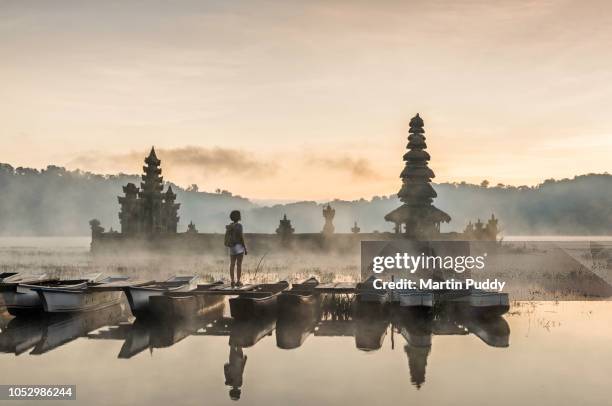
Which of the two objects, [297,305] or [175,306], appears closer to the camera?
[175,306]

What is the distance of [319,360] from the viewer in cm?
1562

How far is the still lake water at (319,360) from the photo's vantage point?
41.5ft

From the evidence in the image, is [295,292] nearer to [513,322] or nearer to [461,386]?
[513,322]

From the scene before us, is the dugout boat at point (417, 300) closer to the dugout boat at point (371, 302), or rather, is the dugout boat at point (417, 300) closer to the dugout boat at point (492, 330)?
the dugout boat at point (371, 302)

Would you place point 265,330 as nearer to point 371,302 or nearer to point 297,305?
point 297,305

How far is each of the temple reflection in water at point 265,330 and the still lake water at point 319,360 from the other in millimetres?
36

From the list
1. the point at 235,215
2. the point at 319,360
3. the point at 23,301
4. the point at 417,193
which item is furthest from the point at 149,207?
the point at 319,360

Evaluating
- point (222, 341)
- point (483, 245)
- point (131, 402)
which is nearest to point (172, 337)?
point (222, 341)

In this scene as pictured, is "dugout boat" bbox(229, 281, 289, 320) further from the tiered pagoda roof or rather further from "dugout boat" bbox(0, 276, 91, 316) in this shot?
the tiered pagoda roof

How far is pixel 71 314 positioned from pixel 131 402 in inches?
440

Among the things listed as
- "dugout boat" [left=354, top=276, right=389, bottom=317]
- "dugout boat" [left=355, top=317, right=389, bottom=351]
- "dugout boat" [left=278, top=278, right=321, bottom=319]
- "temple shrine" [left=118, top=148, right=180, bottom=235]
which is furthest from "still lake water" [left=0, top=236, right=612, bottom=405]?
"temple shrine" [left=118, top=148, right=180, bottom=235]

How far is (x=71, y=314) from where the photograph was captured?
22.2 m

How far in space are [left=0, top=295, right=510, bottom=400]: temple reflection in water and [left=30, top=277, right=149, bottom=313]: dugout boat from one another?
0.93 feet

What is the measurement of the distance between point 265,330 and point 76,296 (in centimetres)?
673
